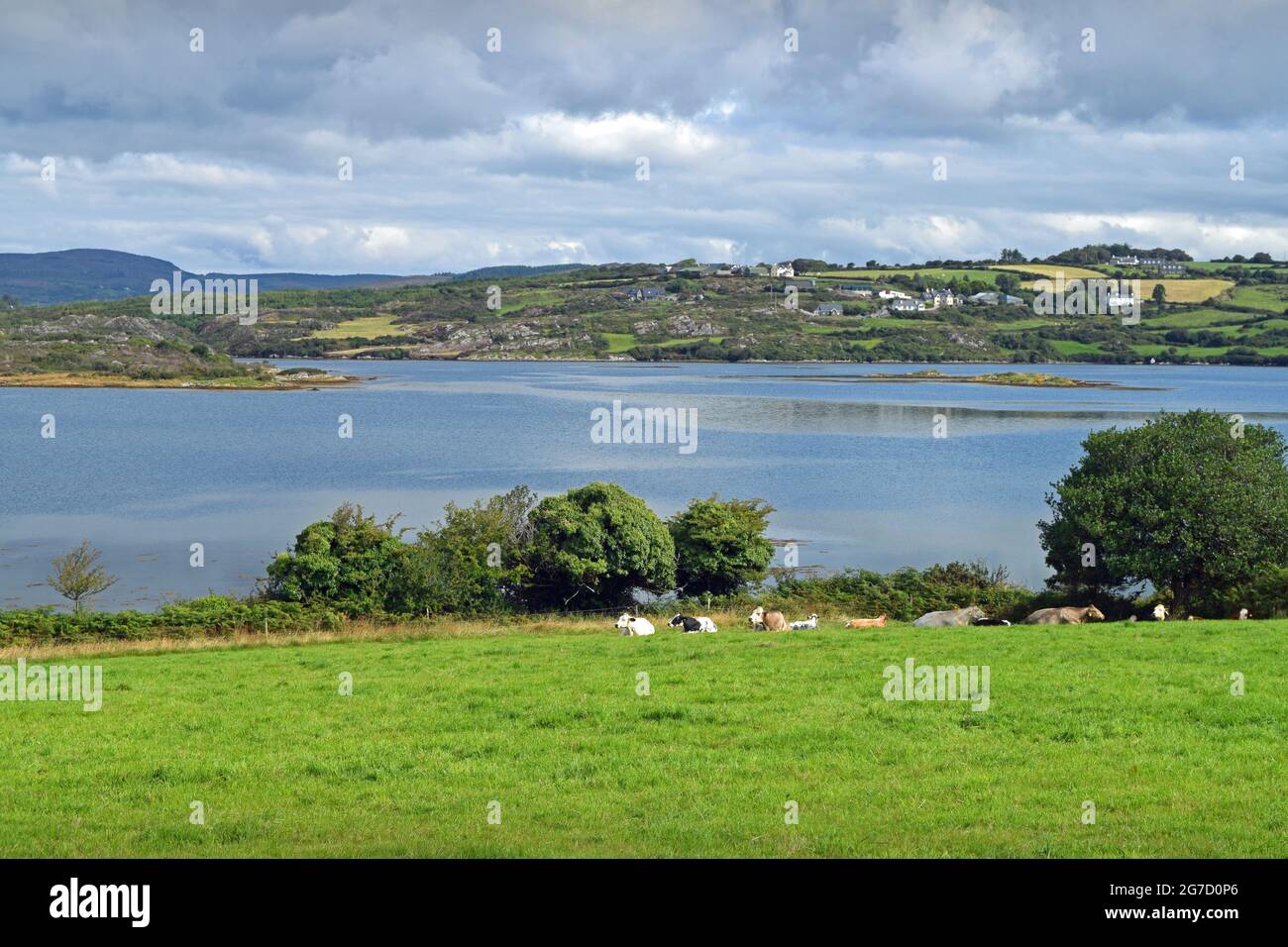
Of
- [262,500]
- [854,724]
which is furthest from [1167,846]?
[262,500]

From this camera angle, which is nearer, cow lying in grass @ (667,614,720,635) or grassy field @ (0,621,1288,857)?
grassy field @ (0,621,1288,857)

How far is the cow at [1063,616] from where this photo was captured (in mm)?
28047

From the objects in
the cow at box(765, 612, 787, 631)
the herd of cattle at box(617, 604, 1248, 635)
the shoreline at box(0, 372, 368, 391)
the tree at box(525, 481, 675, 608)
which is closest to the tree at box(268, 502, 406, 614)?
the tree at box(525, 481, 675, 608)

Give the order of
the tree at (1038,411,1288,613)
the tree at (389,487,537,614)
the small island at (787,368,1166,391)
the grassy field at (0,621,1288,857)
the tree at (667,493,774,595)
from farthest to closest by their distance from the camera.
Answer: the small island at (787,368,1166,391) < the tree at (667,493,774,595) < the tree at (389,487,537,614) < the tree at (1038,411,1288,613) < the grassy field at (0,621,1288,857)

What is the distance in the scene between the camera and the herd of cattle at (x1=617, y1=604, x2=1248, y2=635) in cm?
2769

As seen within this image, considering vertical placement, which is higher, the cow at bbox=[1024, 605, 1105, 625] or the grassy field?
the grassy field

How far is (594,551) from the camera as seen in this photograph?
1409 inches

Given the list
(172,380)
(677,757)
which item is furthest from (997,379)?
(677,757)

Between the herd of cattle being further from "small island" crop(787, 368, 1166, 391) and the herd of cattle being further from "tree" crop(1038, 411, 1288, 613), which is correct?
"small island" crop(787, 368, 1166, 391)

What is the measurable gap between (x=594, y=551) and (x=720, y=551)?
4.68m

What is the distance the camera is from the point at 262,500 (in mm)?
63719

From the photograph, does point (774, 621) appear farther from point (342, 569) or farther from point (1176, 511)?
point (342, 569)

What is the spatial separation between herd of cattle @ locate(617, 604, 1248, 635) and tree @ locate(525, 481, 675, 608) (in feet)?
21.9
